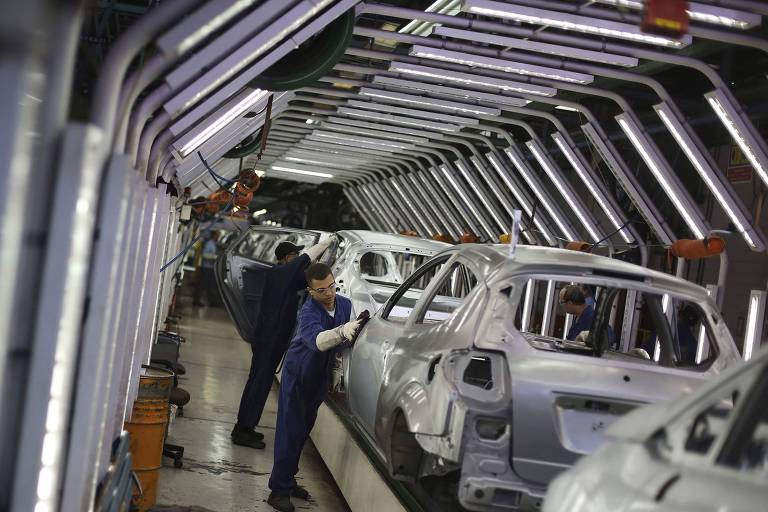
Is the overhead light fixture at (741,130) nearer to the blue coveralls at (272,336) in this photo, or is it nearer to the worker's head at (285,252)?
the blue coveralls at (272,336)

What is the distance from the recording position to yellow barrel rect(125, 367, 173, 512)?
19.5 feet

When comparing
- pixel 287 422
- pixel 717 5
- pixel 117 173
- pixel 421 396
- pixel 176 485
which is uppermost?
pixel 717 5

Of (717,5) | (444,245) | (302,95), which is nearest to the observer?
(717,5)

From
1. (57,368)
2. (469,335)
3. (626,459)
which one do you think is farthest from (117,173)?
(469,335)

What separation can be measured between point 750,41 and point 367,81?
4928 millimetres

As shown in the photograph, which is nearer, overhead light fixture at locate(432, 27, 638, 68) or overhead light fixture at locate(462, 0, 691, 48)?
overhead light fixture at locate(462, 0, 691, 48)

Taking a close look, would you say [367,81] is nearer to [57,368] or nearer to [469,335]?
[469,335]

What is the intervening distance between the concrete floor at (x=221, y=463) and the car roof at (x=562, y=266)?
2394 mm

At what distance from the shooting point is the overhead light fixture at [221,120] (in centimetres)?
666

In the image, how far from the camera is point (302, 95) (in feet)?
44.7

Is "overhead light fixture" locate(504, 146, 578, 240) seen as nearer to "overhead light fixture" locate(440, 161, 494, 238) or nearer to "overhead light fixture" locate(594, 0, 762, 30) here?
"overhead light fixture" locate(440, 161, 494, 238)

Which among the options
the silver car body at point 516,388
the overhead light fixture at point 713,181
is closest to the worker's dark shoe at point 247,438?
the silver car body at point 516,388

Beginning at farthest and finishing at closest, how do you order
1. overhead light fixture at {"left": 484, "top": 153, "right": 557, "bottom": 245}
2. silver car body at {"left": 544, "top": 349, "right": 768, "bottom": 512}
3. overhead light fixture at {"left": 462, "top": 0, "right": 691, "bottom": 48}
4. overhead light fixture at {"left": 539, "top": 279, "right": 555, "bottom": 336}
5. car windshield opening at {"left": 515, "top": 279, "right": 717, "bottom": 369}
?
overhead light fixture at {"left": 484, "top": 153, "right": 557, "bottom": 245} < overhead light fixture at {"left": 539, "top": 279, "right": 555, "bottom": 336} < overhead light fixture at {"left": 462, "top": 0, "right": 691, "bottom": 48} < car windshield opening at {"left": 515, "top": 279, "right": 717, "bottom": 369} < silver car body at {"left": 544, "top": 349, "right": 768, "bottom": 512}

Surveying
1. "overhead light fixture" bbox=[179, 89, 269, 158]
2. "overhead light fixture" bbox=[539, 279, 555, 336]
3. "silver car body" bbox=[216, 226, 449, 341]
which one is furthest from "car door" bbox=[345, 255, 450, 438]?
"overhead light fixture" bbox=[539, 279, 555, 336]
